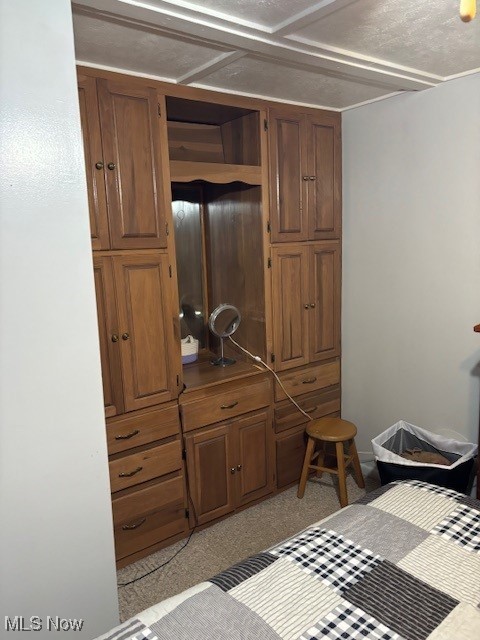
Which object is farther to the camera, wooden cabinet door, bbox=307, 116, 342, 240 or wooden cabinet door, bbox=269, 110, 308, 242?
wooden cabinet door, bbox=307, 116, 342, 240

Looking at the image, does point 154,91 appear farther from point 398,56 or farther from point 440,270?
point 440,270

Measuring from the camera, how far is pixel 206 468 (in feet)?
8.54

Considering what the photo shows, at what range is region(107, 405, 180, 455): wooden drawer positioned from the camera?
7.45 ft

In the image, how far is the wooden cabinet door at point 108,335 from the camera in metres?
2.16

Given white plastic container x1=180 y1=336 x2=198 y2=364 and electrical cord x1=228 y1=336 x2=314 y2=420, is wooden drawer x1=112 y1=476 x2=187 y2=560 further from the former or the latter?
electrical cord x1=228 y1=336 x2=314 y2=420

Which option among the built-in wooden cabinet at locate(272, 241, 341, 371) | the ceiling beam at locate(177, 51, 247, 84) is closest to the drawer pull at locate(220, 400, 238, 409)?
the built-in wooden cabinet at locate(272, 241, 341, 371)

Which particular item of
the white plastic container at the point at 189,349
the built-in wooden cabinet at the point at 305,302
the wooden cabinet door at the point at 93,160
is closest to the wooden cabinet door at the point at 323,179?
the built-in wooden cabinet at the point at 305,302

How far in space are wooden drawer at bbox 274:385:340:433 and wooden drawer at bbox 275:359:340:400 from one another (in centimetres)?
4

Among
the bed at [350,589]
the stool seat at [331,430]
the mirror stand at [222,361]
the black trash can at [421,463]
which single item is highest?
the mirror stand at [222,361]

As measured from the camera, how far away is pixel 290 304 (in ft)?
9.44

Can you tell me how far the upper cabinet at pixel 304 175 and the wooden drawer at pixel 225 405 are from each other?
2.90ft

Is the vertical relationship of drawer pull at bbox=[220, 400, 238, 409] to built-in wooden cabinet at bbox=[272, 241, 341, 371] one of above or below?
below

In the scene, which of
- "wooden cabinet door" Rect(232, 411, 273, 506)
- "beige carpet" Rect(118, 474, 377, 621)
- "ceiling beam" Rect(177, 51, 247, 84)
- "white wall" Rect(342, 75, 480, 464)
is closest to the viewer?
"ceiling beam" Rect(177, 51, 247, 84)

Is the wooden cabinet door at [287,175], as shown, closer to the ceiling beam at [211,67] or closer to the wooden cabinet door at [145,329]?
the ceiling beam at [211,67]
